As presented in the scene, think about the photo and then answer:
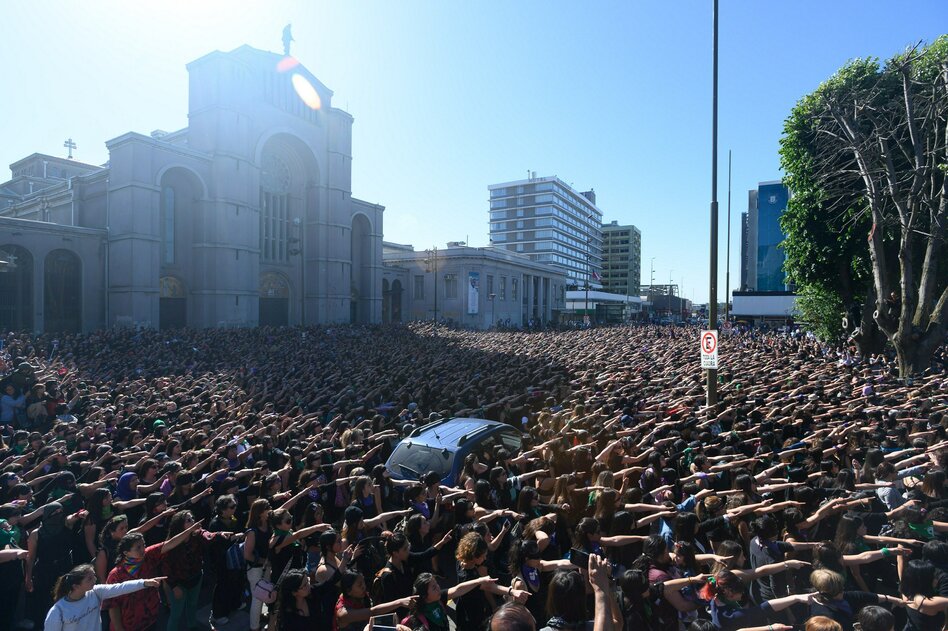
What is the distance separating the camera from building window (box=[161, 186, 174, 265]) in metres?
36.2

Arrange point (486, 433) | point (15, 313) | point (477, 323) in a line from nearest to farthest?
point (486, 433) < point (15, 313) < point (477, 323)

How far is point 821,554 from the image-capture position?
14.0 ft

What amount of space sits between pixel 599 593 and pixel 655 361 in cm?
1656

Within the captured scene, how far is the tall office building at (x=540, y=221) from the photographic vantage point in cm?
10362

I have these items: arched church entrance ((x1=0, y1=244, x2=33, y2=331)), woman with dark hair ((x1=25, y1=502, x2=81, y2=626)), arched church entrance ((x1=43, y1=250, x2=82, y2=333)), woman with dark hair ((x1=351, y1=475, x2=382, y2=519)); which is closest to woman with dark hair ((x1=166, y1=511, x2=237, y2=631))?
woman with dark hair ((x1=25, y1=502, x2=81, y2=626))

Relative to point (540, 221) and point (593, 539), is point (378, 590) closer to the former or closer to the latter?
point (593, 539)

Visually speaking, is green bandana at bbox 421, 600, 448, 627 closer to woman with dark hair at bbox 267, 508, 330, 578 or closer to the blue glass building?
woman with dark hair at bbox 267, 508, 330, 578

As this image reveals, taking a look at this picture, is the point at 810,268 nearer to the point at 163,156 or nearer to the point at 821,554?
the point at 821,554

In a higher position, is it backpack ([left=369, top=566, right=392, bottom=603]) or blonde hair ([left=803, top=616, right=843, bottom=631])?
blonde hair ([left=803, top=616, right=843, bottom=631])

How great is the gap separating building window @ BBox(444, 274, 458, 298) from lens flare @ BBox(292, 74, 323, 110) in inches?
891

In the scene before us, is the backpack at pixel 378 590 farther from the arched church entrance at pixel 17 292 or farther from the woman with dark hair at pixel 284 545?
the arched church entrance at pixel 17 292

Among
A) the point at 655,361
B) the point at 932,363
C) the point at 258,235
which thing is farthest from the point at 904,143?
the point at 258,235

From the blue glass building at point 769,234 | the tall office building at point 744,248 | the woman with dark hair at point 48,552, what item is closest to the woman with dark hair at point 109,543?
the woman with dark hair at point 48,552

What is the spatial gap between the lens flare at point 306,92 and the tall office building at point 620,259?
321 feet
